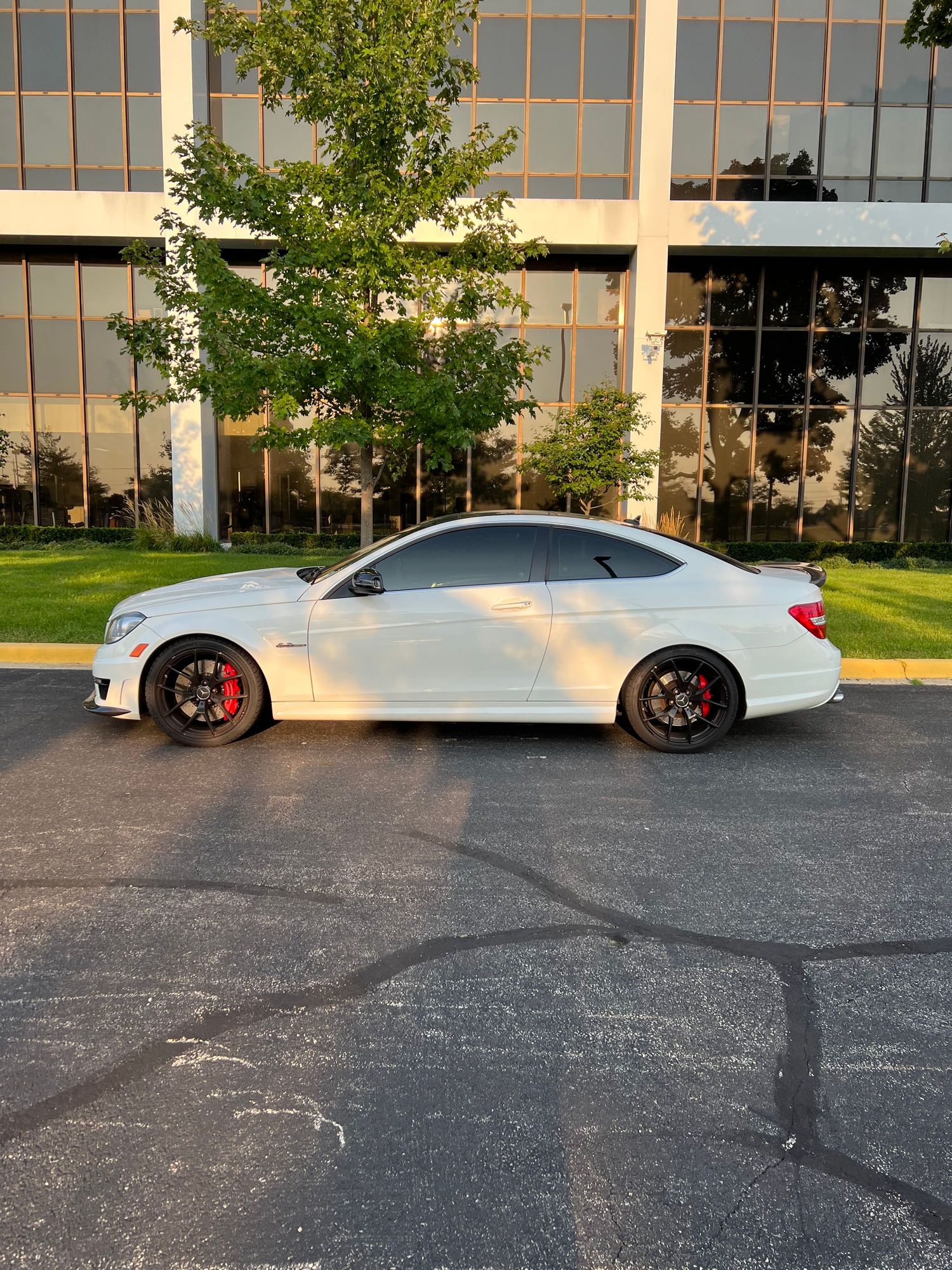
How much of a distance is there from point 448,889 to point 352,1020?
104 centimetres

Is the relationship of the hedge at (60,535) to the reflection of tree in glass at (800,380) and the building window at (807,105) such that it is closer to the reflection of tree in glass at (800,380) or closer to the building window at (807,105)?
the reflection of tree in glass at (800,380)

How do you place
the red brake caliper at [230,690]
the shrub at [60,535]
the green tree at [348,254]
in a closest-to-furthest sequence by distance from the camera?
the red brake caliper at [230,690] < the green tree at [348,254] < the shrub at [60,535]

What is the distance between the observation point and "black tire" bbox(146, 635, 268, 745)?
6.17m

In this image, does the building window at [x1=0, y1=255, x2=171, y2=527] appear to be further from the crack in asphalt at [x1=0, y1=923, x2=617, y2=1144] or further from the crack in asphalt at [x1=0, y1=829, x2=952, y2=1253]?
the crack in asphalt at [x1=0, y1=923, x2=617, y2=1144]

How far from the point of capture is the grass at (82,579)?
976 centimetres

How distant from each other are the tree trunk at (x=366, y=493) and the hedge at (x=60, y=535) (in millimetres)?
12520

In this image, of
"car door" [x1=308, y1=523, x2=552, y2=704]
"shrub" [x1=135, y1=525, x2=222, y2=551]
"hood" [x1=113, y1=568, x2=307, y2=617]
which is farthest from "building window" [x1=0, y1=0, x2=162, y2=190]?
"car door" [x1=308, y1=523, x2=552, y2=704]

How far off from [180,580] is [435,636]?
7.91 metres

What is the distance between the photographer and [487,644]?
614cm

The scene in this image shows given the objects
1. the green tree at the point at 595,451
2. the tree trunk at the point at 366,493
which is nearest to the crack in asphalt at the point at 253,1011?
the tree trunk at the point at 366,493

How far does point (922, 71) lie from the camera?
2088 centimetres

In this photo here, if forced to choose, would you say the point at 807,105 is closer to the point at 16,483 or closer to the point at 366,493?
the point at 366,493

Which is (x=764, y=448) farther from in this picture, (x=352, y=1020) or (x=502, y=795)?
(x=352, y=1020)

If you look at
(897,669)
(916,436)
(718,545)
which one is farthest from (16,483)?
(916,436)
